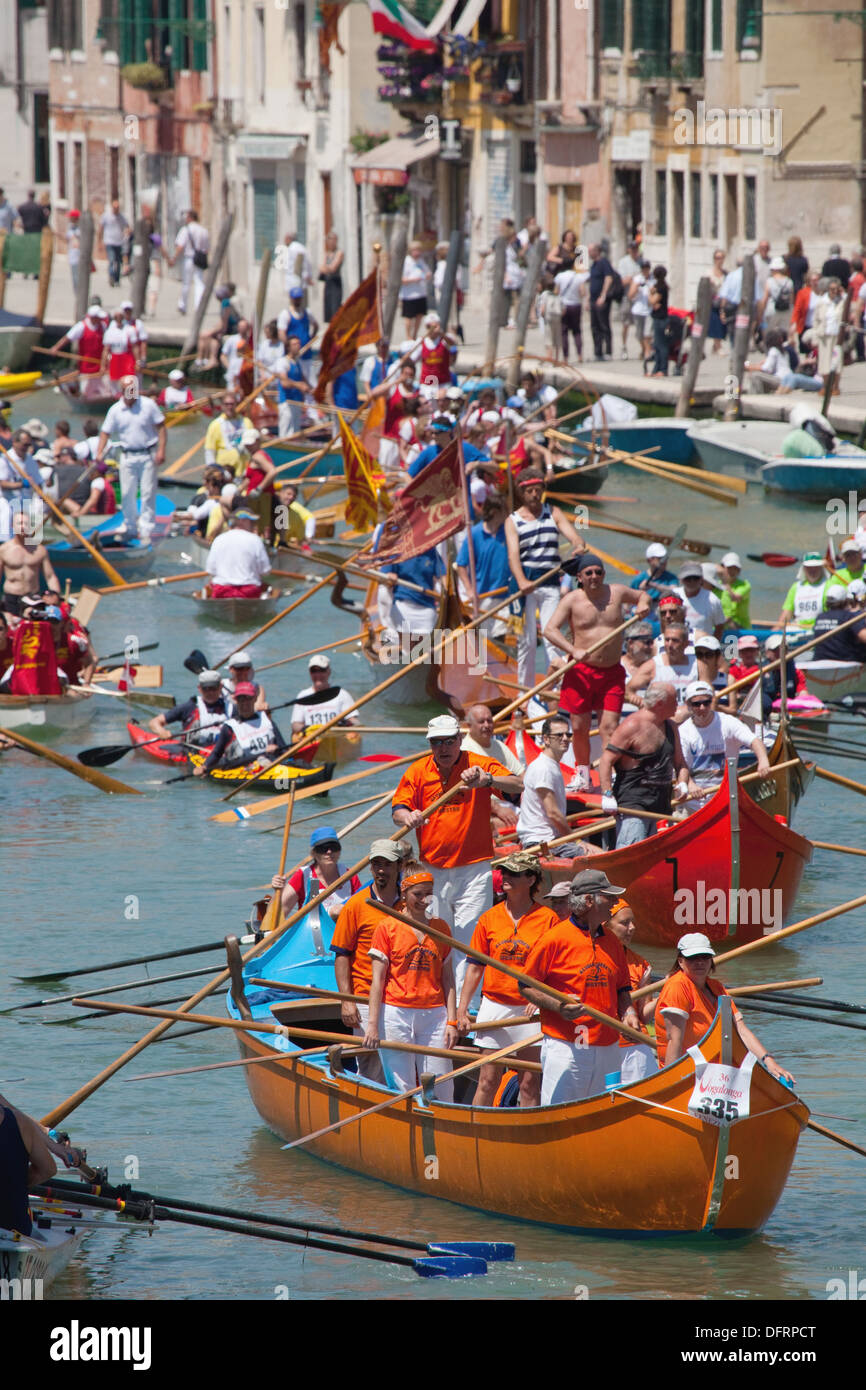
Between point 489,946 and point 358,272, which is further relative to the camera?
point 358,272

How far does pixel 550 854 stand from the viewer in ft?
47.2

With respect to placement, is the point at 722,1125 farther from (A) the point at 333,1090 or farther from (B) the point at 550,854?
(B) the point at 550,854

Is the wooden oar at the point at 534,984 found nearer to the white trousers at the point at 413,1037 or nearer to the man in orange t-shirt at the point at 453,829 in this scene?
the white trousers at the point at 413,1037

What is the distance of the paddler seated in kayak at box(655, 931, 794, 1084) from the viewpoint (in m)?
10.3

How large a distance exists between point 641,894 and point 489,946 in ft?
12.5

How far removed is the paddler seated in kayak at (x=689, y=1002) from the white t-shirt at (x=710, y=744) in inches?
198

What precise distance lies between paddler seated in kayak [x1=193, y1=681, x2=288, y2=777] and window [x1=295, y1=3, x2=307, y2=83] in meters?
34.6

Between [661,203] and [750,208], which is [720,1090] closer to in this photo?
[750,208]

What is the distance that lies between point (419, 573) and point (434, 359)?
9.95 m

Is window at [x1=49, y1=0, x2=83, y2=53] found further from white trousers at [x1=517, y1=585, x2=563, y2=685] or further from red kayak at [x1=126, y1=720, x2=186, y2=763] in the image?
white trousers at [x1=517, y1=585, x2=563, y2=685]

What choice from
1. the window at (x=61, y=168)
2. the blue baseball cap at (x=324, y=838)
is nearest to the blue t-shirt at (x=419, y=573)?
the blue baseball cap at (x=324, y=838)

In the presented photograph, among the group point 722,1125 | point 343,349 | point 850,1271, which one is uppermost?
point 343,349
